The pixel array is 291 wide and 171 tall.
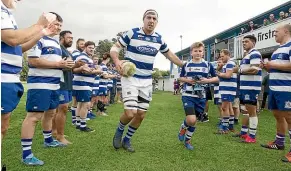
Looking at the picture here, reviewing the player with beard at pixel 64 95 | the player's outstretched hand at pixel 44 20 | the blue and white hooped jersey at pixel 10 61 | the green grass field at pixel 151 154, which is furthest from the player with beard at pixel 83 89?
the player's outstretched hand at pixel 44 20

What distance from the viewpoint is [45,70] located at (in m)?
4.63

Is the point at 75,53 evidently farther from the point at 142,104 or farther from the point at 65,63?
the point at 142,104

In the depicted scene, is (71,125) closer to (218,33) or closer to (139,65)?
(139,65)

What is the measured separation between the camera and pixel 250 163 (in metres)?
4.64

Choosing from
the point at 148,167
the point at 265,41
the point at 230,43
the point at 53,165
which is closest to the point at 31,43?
the point at 53,165

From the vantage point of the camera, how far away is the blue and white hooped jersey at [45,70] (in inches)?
179

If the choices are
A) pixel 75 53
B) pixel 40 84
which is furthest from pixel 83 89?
pixel 40 84

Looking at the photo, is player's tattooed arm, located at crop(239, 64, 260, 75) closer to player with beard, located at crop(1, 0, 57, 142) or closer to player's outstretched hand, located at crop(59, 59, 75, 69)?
player's outstretched hand, located at crop(59, 59, 75, 69)

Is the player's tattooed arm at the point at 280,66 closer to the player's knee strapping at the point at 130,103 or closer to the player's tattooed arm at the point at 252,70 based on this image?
the player's tattooed arm at the point at 252,70

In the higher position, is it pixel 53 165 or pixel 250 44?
pixel 250 44

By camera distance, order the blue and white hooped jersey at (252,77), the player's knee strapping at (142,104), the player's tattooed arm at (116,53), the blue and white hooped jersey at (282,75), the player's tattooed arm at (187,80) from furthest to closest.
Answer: the blue and white hooped jersey at (252,77) → the player's tattooed arm at (187,80) → the player's knee strapping at (142,104) → the blue and white hooped jersey at (282,75) → the player's tattooed arm at (116,53)

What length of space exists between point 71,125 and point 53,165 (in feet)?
13.8

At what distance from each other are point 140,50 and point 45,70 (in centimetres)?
179

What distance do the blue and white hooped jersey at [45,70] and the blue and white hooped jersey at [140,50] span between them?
1269 mm
